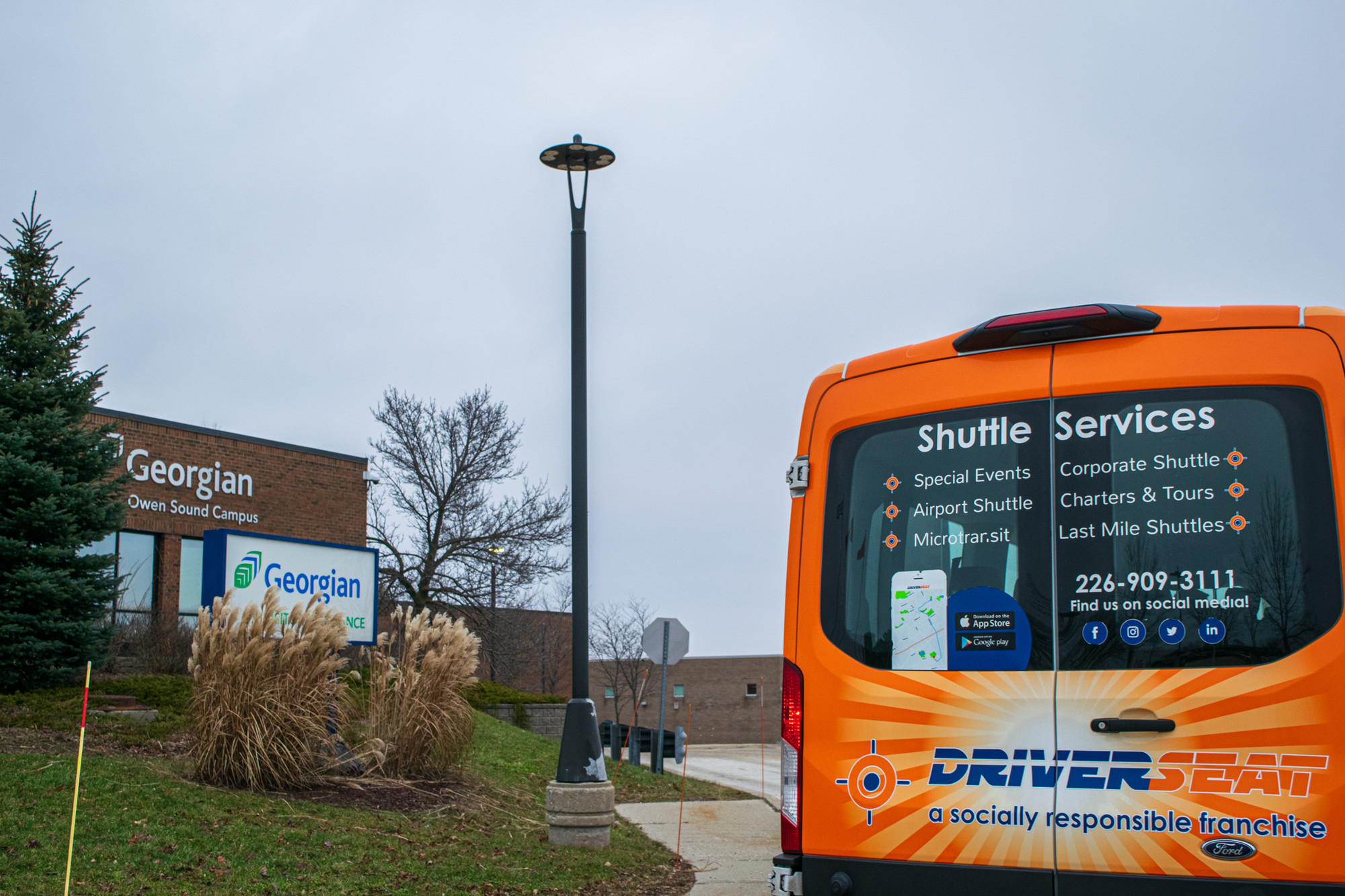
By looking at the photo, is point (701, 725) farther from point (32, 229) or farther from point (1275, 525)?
point (1275, 525)

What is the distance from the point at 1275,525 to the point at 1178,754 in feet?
2.73

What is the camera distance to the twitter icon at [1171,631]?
3822mm

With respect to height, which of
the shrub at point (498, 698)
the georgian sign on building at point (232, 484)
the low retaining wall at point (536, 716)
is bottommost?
the low retaining wall at point (536, 716)

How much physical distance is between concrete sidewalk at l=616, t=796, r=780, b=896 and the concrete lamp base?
96cm

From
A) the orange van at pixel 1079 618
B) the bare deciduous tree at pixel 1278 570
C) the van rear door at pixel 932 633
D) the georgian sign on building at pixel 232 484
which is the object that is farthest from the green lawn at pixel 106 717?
the bare deciduous tree at pixel 1278 570

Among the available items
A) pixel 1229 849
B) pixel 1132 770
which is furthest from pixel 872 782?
pixel 1229 849

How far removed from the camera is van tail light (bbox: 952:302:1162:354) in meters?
4.16

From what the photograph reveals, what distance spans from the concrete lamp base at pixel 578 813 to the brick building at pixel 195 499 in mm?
14498

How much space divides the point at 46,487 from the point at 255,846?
8.54 m

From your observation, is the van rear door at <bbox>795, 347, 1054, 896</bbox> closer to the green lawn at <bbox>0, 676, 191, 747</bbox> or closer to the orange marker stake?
Result: the orange marker stake

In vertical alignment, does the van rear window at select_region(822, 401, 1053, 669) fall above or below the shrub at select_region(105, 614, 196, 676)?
above

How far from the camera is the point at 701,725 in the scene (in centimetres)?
6316

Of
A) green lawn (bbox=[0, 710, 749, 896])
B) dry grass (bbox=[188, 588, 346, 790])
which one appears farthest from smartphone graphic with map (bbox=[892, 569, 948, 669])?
dry grass (bbox=[188, 588, 346, 790])

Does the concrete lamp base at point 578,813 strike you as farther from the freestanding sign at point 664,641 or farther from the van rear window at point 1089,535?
the freestanding sign at point 664,641
